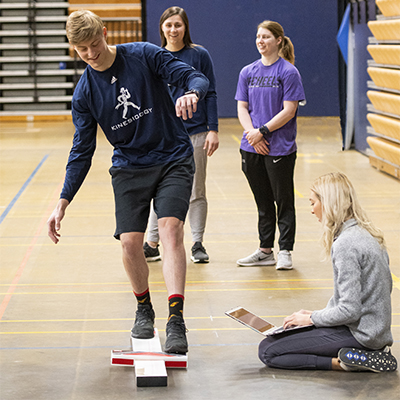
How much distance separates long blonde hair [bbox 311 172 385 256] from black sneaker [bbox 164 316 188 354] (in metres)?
0.84

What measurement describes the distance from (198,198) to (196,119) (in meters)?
0.62

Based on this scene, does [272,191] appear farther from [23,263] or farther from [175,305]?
[23,263]

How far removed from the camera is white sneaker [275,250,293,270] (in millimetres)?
4863

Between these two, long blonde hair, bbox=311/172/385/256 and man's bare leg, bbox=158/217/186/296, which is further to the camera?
man's bare leg, bbox=158/217/186/296

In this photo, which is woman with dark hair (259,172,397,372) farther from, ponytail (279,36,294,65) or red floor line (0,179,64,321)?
ponytail (279,36,294,65)

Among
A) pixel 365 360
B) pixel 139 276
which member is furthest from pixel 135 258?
pixel 365 360

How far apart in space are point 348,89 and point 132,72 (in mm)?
8370

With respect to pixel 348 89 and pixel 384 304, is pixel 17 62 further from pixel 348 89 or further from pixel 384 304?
pixel 384 304

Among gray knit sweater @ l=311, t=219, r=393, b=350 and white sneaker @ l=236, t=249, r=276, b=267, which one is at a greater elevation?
gray knit sweater @ l=311, t=219, r=393, b=350

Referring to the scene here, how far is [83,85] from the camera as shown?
3.34 meters

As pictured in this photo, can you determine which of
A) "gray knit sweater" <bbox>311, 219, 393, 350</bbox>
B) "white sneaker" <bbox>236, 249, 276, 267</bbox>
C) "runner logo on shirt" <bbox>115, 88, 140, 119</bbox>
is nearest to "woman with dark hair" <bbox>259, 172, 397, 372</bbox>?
"gray knit sweater" <bbox>311, 219, 393, 350</bbox>

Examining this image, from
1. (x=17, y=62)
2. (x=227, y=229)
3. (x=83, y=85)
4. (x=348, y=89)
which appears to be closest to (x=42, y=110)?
(x=17, y=62)

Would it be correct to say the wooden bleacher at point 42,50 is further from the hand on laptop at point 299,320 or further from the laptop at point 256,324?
the hand on laptop at point 299,320

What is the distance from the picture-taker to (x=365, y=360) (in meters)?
3.05
